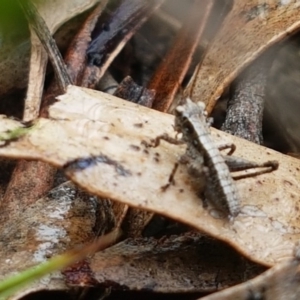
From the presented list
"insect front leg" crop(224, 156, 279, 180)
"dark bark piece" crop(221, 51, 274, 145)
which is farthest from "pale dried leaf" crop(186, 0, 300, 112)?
"insect front leg" crop(224, 156, 279, 180)

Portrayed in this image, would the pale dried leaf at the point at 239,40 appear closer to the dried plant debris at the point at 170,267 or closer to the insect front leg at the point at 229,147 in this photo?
the insect front leg at the point at 229,147

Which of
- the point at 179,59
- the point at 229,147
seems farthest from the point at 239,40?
the point at 229,147

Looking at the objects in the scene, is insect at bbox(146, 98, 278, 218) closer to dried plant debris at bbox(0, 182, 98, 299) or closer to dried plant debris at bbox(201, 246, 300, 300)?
dried plant debris at bbox(201, 246, 300, 300)

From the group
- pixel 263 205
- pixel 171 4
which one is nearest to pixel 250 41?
pixel 171 4

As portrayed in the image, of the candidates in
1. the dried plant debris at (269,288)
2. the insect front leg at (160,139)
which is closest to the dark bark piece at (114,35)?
the insect front leg at (160,139)

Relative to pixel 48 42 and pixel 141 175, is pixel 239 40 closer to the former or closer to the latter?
pixel 48 42

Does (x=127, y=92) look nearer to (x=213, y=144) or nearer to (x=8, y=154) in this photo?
(x=213, y=144)
